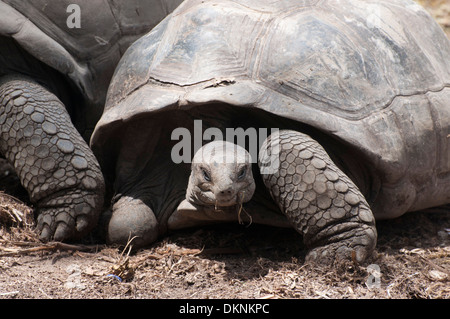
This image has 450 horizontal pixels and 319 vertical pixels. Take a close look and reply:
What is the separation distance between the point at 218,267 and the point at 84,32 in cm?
214

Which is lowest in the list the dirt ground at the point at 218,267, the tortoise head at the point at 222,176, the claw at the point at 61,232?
the dirt ground at the point at 218,267

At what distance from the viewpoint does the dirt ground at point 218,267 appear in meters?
3.41

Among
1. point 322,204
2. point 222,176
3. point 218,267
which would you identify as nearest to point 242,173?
point 222,176

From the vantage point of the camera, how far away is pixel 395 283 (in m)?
3.50

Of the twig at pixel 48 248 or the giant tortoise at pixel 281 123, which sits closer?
the giant tortoise at pixel 281 123

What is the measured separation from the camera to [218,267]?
3766 mm

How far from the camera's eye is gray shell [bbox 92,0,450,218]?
3.81 m

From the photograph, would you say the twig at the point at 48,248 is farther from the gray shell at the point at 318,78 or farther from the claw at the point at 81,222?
the gray shell at the point at 318,78

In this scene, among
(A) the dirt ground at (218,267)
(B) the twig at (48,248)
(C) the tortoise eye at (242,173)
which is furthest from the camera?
(B) the twig at (48,248)

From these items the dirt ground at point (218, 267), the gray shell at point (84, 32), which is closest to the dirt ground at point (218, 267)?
the dirt ground at point (218, 267)

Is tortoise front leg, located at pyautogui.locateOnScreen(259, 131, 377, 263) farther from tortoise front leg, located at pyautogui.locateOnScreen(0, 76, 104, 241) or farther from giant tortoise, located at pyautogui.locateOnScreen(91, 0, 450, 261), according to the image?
tortoise front leg, located at pyautogui.locateOnScreen(0, 76, 104, 241)

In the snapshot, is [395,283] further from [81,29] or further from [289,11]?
[81,29]

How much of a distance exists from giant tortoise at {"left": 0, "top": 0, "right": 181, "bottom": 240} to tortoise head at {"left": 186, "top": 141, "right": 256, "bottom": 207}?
2.58 feet

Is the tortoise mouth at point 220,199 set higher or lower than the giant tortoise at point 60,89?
lower
